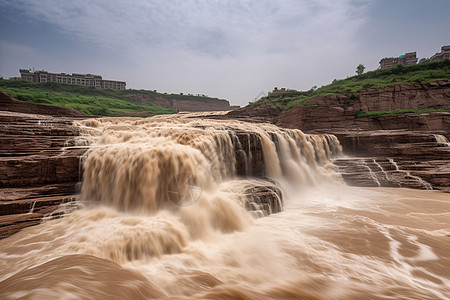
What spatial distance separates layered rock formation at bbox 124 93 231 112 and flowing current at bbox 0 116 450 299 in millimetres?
47769

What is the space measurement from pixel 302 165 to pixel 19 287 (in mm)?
10552

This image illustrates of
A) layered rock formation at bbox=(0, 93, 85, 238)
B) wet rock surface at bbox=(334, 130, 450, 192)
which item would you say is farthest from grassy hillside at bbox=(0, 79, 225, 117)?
wet rock surface at bbox=(334, 130, 450, 192)

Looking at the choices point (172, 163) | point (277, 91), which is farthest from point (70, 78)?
point (172, 163)

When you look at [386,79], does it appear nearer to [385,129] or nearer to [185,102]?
[385,129]

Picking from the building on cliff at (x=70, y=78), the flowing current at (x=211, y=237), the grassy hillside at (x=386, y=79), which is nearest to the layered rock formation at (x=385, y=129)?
the grassy hillside at (x=386, y=79)

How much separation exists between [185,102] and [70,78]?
39.2 m

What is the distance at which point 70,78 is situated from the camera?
65375 mm

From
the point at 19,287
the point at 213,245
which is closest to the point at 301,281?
the point at 213,245

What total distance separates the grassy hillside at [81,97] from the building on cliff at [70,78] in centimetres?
2312

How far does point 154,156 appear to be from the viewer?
5.55 meters

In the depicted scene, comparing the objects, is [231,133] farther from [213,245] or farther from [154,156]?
[213,245]

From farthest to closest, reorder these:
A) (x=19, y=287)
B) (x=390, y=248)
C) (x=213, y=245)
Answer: (x=213, y=245)
(x=390, y=248)
(x=19, y=287)

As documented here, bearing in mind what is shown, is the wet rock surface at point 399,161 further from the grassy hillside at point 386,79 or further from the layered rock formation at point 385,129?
the grassy hillside at point 386,79

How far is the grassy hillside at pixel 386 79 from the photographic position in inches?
790
